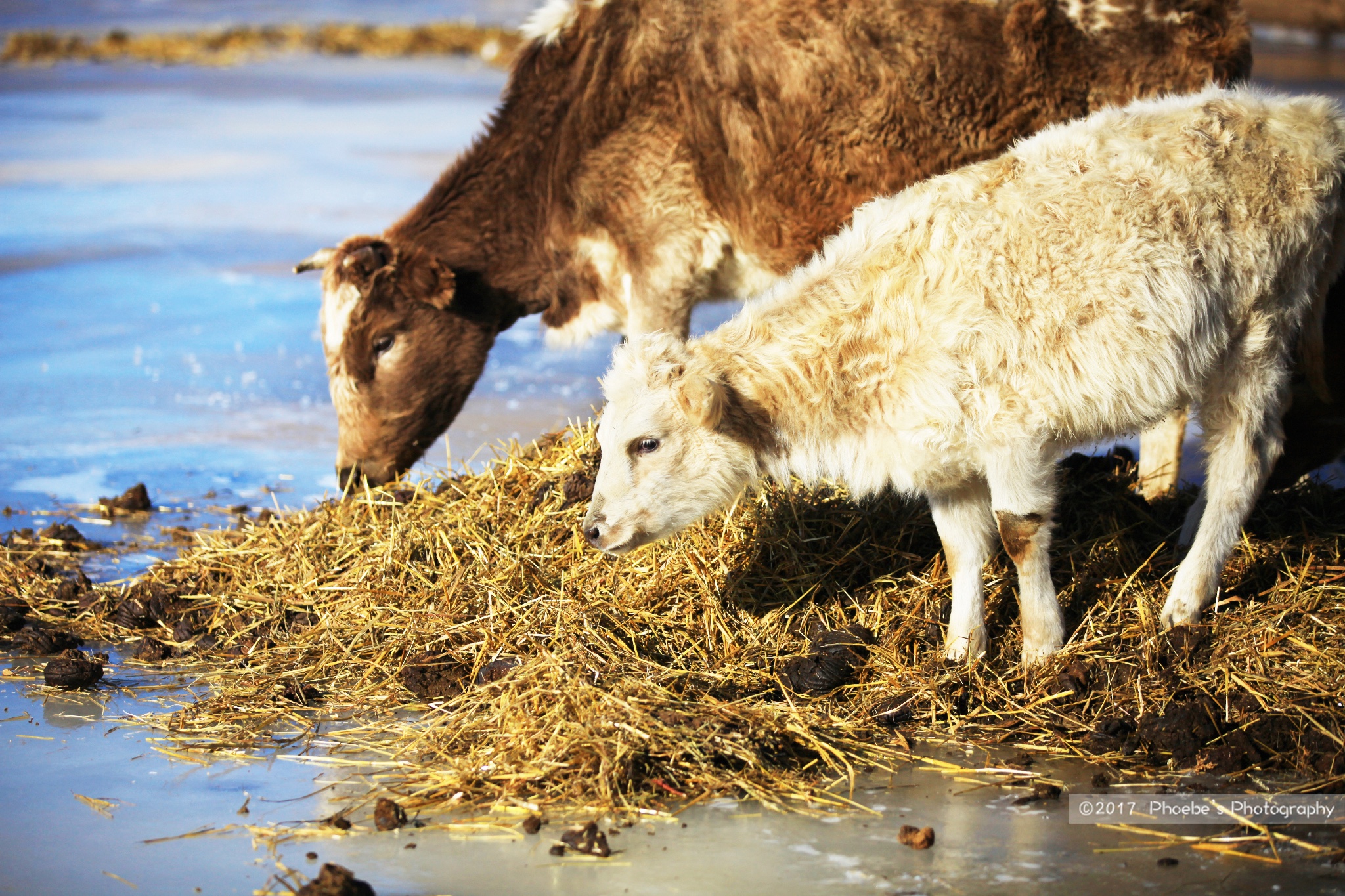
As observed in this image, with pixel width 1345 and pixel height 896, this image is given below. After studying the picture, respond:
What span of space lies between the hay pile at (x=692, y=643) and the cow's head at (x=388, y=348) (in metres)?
0.58

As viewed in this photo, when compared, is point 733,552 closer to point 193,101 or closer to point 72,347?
point 72,347

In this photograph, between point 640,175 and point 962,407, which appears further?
point 640,175

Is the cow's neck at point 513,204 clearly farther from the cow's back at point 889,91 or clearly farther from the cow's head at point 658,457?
the cow's head at point 658,457

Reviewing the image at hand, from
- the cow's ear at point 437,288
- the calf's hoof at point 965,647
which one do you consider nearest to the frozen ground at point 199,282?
the cow's ear at point 437,288

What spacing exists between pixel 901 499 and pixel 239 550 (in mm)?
3050

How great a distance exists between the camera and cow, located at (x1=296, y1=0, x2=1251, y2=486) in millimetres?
6449

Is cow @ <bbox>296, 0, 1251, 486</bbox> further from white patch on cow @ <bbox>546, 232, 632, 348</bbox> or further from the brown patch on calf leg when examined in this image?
the brown patch on calf leg

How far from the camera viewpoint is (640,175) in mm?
6488

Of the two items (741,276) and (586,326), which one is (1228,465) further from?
(586,326)

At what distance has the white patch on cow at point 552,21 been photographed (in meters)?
6.88

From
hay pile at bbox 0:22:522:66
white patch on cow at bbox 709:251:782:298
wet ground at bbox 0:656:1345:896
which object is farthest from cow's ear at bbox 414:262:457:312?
hay pile at bbox 0:22:522:66

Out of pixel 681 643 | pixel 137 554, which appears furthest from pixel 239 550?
pixel 681 643

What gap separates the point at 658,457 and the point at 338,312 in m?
2.78

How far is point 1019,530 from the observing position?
4.62 m
